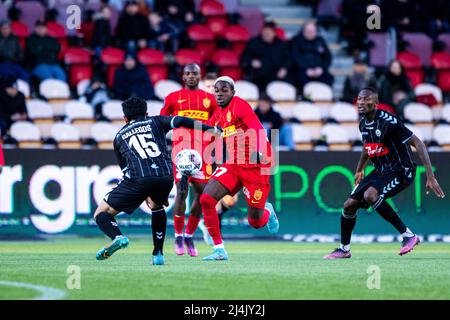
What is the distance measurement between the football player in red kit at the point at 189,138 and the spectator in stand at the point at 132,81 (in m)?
→ 6.28

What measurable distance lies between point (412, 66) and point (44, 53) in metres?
7.86

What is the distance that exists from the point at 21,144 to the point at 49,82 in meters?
1.77

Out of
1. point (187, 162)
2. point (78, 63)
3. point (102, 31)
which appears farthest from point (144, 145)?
point (102, 31)

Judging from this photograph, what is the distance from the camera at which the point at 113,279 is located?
1070cm

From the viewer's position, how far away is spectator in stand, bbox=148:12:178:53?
2245cm

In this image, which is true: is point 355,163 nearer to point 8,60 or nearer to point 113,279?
point 8,60

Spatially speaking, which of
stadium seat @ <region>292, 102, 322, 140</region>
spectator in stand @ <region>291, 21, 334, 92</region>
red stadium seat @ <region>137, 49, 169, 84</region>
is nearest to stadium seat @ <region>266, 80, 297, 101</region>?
stadium seat @ <region>292, 102, 322, 140</region>

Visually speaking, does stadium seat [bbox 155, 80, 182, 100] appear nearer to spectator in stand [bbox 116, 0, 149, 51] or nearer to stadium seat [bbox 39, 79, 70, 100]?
spectator in stand [bbox 116, 0, 149, 51]

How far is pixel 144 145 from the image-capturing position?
1230 cm

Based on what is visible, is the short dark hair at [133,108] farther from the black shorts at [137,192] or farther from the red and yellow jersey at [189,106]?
the red and yellow jersey at [189,106]

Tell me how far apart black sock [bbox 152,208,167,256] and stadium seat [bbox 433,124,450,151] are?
393 inches

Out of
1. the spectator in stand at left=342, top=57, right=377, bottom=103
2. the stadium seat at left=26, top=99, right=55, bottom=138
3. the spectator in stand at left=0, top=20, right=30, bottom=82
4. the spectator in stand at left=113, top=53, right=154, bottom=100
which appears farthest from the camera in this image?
the spectator in stand at left=342, top=57, right=377, bottom=103

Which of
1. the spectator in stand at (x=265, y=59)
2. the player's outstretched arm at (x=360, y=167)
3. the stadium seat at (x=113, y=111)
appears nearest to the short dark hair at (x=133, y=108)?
the player's outstretched arm at (x=360, y=167)
